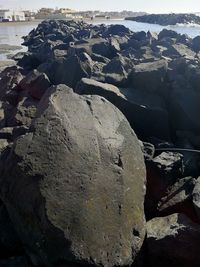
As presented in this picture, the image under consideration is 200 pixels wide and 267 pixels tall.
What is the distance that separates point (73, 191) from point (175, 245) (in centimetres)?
107

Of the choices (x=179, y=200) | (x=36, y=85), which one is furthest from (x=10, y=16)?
(x=179, y=200)

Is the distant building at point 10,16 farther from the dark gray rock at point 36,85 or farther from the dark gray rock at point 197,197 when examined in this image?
the dark gray rock at point 197,197

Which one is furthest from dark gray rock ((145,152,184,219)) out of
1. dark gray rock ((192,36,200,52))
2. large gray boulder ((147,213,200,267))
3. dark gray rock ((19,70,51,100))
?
dark gray rock ((192,36,200,52))

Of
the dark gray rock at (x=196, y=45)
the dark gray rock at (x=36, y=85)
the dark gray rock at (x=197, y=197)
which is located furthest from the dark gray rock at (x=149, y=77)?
the dark gray rock at (x=196, y=45)

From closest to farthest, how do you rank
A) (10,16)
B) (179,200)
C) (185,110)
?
(179,200) < (185,110) < (10,16)

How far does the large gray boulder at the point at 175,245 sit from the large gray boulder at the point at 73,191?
146 mm

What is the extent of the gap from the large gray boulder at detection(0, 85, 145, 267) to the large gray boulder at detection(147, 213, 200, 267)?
15 centimetres

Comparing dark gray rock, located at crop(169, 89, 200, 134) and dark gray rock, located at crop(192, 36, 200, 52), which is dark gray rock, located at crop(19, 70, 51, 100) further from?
dark gray rock, located at crop(192, 36, 200, 52)

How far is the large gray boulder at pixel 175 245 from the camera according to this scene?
3857 mm

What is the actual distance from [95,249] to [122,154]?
0.99 m

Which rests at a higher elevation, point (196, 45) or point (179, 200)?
point (179, 200)

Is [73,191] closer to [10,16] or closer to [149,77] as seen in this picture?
[149,77]

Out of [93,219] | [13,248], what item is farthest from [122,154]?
[13,248]

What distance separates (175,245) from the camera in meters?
3.89
